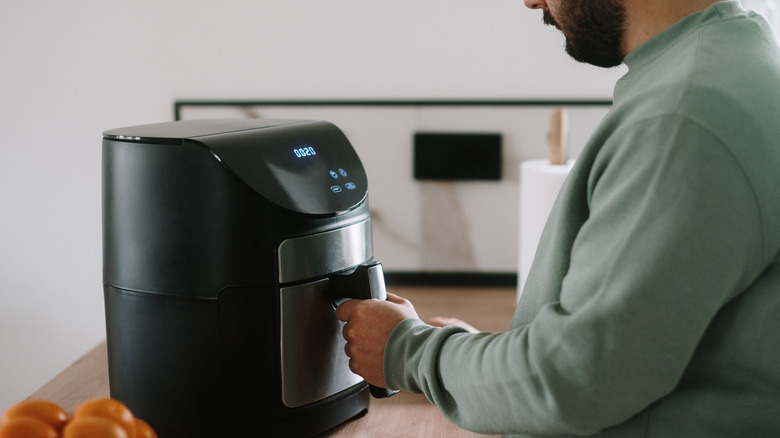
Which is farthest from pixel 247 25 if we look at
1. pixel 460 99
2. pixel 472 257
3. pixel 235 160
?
pixel 235 160

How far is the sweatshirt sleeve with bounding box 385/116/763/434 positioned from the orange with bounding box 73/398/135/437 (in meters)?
0.31

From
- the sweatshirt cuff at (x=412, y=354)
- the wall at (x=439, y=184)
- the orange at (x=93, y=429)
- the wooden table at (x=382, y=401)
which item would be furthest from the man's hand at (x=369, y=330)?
the wall at (x=439, y=184)

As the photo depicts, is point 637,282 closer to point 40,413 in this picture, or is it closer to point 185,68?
point 40,413

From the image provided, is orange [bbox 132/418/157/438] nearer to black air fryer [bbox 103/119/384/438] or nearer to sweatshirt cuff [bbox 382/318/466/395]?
black air fryer [bbox 103/119/384/438]

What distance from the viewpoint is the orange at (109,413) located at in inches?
24.6

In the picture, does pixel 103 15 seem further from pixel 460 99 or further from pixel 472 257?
pixel 472 257

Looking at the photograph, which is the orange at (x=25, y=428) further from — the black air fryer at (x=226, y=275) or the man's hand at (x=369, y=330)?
the man's hand at (x=369, y=330)

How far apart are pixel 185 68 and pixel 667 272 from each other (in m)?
1.31

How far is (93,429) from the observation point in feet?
1.94

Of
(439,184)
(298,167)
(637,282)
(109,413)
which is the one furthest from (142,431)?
(439,184)

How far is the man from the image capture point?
491 mm

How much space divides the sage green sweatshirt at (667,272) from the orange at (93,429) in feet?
0.91

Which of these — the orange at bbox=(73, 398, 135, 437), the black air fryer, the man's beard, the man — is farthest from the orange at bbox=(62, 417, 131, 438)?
the man's beard

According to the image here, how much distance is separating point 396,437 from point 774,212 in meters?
0.51
